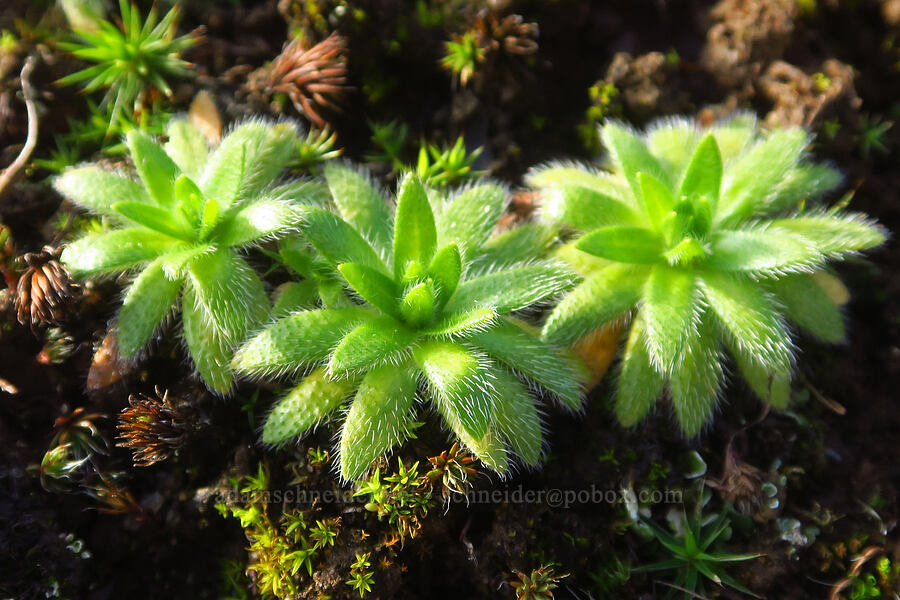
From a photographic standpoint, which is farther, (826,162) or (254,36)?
(254,36)

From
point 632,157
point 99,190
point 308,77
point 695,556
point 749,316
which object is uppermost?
point 308,77

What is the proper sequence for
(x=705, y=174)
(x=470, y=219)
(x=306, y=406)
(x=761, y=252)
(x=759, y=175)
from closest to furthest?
(x=306, y=406)
(x=761, y=252)
(x=470, y=219)
(x=705, y=174)
(x=759, y=175)

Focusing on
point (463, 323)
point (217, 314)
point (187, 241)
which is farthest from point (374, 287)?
point (187, 241)

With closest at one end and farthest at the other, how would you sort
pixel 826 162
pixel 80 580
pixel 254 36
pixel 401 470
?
1. pixel 401 470
2. pixel 80 580
3. pixel 826 162
4. pixel 254 36

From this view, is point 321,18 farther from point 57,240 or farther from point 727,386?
point 727,386

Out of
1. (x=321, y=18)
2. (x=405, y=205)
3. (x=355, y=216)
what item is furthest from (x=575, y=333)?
(x=321, y=18)

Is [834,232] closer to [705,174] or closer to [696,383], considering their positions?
[705,174]

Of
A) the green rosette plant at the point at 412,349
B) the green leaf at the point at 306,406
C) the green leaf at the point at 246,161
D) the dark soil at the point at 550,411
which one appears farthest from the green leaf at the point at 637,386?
the green leaf at the point at 246,161
